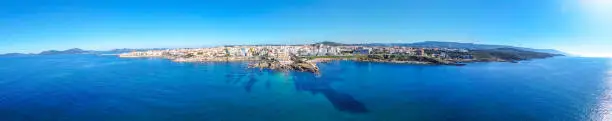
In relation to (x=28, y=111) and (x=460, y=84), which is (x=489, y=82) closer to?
(x=460, y=84)

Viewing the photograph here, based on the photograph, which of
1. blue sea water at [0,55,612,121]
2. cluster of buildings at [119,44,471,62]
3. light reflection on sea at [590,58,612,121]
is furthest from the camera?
cluster of buildings at [119,44,471,62]

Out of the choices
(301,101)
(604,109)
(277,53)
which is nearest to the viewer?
(604,109)

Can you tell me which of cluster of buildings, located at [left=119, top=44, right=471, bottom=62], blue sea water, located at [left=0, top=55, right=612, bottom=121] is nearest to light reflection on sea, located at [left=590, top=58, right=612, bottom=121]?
blue sea water, located at [left=0, top=55, right=612, bottom=121]

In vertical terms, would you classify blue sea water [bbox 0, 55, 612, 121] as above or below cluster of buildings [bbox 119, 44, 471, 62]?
below

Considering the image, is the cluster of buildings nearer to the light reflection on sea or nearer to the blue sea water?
the blue sea water

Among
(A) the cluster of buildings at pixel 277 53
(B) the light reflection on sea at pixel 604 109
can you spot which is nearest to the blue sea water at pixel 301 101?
(B) the light reflection on sea at pixel 604 109

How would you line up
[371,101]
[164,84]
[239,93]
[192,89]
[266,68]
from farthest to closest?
[266,68] → [164,84] → [192,89] → [239,93] → [371,101]

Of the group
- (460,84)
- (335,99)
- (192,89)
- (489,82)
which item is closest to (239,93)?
(192,89)

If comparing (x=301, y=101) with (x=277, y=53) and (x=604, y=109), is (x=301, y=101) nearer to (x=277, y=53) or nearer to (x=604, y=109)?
(x=604, y=109)

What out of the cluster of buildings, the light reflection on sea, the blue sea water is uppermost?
the cluster of buildings

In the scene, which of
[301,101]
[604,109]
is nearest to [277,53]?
[301,101]

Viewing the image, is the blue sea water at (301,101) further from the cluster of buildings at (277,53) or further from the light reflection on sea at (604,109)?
the cluster of buildings at (277,53)
